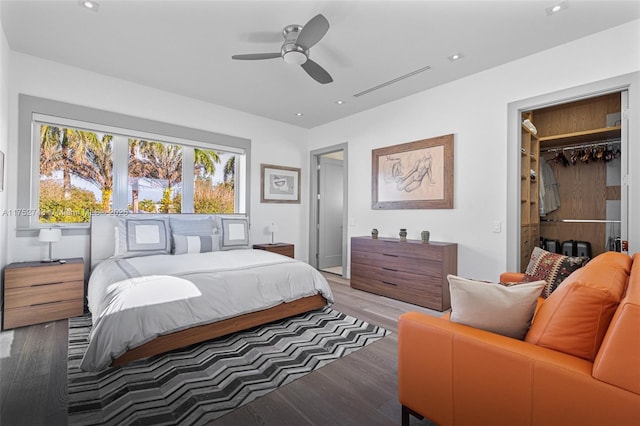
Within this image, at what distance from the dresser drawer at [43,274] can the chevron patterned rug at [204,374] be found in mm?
500

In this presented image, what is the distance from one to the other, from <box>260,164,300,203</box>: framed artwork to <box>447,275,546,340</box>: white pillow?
13.7ft

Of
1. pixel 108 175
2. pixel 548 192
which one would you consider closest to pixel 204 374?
pixel 108 175

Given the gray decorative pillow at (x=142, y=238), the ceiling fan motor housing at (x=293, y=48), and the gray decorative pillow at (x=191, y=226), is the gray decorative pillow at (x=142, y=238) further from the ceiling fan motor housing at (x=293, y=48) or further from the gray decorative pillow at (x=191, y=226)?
the ceiling fan motor housing at (x=293, y=48)

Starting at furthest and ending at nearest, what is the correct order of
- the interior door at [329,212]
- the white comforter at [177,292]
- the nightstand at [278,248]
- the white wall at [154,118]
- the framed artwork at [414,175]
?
the interior door at [329,212] < the nightstand at [278,248] < the framed artwork at [414,175] < the white wall at [154,118] < the white comforter at [177,292]

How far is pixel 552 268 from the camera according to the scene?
2.32 m

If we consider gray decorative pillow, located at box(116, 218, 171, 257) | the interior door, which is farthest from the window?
the interior door

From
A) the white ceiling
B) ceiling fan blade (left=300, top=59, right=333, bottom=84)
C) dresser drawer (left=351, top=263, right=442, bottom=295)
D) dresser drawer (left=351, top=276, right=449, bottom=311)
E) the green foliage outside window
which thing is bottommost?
dresser drawer (left=351, top=276, right=449, bottom=311)

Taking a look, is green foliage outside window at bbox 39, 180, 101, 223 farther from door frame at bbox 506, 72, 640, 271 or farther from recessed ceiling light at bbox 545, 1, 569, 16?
recessed ceiling light at bbox 545, 1, 569, 16

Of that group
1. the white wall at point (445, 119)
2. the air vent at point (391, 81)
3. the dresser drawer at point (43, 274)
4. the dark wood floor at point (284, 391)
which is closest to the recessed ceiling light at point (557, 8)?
the white wall at point (445, 119)

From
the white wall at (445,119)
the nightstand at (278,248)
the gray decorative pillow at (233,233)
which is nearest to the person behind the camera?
the white wall at (445,119)

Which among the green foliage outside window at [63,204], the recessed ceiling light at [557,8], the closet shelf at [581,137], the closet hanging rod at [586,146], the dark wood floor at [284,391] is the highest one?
the recessed ceiling light at [557,8]

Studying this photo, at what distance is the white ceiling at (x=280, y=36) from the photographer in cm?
240

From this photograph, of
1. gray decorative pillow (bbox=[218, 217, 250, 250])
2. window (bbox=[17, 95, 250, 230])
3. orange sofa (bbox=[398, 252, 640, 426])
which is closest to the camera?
orange sofa (bbox=[398, 252, 640, 426])

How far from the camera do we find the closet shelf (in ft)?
10.7
